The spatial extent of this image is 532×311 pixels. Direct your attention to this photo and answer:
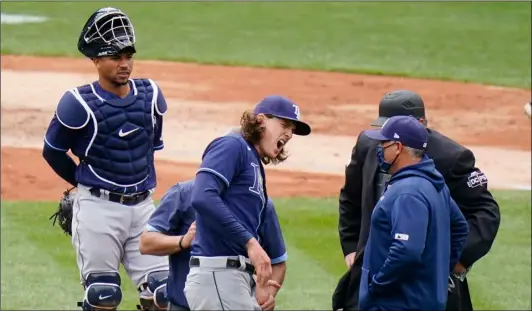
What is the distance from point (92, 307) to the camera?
6.63 m

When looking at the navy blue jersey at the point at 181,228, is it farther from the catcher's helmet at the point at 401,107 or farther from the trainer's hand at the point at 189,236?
the catcher's helmet at the point at 401,107

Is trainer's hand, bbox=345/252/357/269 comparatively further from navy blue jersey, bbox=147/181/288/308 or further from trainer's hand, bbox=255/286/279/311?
trainer's hand, bbox=255/286/279/311

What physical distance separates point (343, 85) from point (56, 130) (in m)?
14.1

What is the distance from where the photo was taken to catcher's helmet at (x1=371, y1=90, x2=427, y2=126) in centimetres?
667

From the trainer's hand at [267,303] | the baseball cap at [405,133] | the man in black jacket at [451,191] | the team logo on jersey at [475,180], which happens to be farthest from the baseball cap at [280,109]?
the team logo on jersey at [475,180]

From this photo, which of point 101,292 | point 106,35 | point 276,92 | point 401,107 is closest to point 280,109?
point 401,107

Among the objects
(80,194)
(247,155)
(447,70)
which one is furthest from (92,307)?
(447,70)

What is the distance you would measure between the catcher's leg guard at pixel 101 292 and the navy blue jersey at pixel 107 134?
48 centimetres

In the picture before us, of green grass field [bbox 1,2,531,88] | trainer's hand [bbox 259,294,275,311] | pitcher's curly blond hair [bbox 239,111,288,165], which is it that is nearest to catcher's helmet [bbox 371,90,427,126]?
pitcher's curly blond hair [bbox 239,111,288,165]

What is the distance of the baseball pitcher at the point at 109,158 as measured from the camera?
666 centimetres

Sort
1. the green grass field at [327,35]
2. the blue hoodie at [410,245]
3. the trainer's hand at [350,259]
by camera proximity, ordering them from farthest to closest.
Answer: the green grass field at [327,35]
the trainer's hand at [350,259]
the blue hoodie at [410,245]

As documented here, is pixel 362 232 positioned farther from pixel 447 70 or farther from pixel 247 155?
pixel 447 70

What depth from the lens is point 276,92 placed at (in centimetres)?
1945

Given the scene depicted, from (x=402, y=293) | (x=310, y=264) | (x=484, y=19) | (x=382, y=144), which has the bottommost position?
(x=484, y=19)
